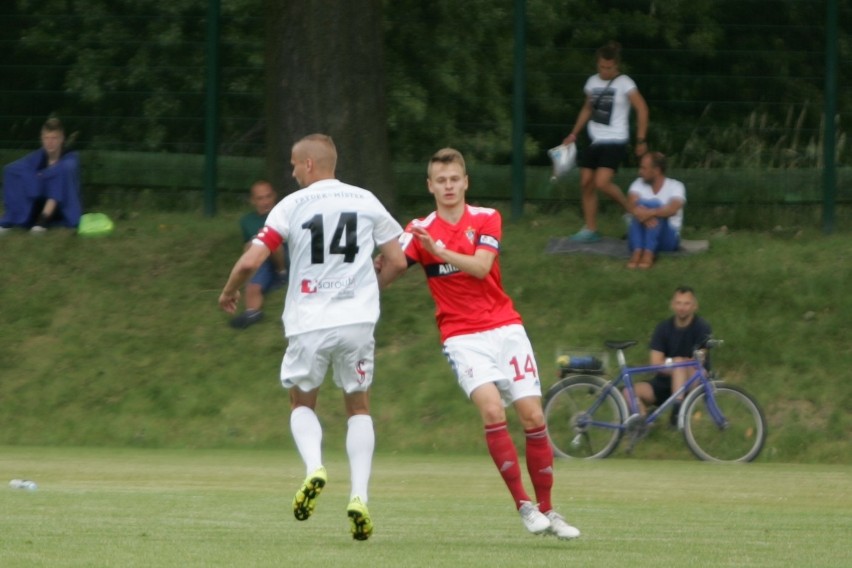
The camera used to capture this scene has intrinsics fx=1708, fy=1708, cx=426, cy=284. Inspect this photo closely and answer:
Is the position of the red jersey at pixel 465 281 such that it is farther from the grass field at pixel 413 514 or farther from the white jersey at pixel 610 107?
the white jersey at pixel 610 107

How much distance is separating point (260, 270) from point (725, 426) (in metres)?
5.01

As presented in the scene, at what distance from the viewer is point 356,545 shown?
7707 millimetres

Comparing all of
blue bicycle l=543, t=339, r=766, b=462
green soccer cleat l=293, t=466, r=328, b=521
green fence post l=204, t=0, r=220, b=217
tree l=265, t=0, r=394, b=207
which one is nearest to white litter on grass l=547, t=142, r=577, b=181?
tree l=265, t=0, r=394, b=207

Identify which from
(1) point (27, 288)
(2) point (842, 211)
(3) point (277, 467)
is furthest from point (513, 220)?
(3) point (277, 467)

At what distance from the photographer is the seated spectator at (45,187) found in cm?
1823

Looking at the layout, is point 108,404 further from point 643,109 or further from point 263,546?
point 263,546

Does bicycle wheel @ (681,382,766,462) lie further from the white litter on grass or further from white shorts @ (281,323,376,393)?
white shorts @ (281,323,376,393)

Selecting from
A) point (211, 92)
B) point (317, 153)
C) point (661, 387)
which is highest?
point (317, 153)

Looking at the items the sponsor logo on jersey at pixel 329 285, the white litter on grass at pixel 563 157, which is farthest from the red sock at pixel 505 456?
the white litter on grass at pixel 563 157

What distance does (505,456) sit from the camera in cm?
821

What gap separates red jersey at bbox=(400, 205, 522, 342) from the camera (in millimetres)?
8266

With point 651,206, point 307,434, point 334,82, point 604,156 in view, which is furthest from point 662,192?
point 307,434

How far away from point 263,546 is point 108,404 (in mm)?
8655

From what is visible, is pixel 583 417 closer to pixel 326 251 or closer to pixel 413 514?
pixel 413 514
